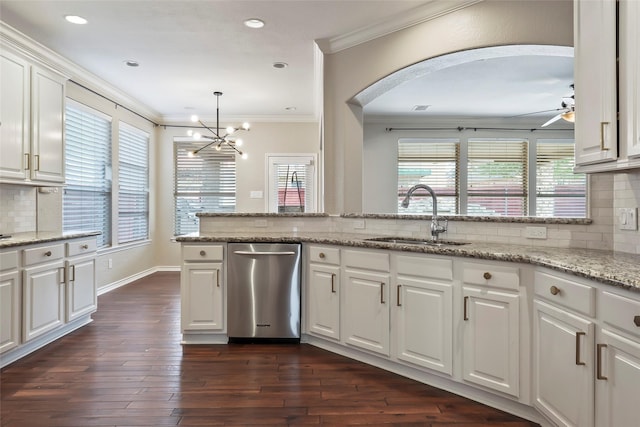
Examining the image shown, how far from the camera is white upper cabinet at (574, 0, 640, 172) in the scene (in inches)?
65.4

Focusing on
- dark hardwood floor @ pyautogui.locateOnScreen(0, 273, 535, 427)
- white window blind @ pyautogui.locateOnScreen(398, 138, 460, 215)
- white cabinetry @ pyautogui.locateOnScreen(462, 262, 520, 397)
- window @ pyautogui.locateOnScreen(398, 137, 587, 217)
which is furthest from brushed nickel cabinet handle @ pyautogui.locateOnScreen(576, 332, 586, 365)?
white window blind @ pyautogui.locateOnScreen(398, 138, 460, 215)

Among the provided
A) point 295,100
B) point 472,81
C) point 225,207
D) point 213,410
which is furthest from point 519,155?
point 213,410

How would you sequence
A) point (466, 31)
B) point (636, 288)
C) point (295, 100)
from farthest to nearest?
point (295, 100)
point (466, 31)
point (636, 288)

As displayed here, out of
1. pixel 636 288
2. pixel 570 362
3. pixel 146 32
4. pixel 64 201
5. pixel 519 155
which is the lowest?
pixel 570 362

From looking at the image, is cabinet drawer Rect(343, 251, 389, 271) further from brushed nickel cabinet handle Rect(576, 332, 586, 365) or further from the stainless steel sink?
brushed nickel cabinet handle Rect(576, 332, 586, 365)

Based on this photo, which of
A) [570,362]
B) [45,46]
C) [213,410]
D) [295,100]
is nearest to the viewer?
[570,362]

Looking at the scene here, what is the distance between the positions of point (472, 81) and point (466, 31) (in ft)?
7.79

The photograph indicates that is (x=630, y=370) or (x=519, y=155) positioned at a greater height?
(x=519, y=155)

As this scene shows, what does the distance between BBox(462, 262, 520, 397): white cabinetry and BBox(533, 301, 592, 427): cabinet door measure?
0.12 m

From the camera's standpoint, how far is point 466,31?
9.34 ft

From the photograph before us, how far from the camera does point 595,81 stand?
6.06 ft

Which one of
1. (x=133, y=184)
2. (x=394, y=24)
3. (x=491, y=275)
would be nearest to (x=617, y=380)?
(x=491, y=275)

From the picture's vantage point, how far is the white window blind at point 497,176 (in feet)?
22.1

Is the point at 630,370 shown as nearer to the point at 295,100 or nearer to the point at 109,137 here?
the point at 295,100
